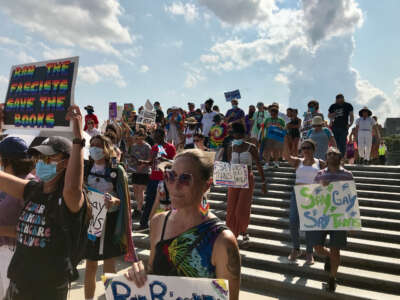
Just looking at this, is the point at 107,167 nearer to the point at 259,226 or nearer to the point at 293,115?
the point at 259,226

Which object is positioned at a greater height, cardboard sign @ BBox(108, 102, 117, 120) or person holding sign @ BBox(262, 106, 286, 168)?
cardboard sign @ BBox(108, 102, 117, 120)

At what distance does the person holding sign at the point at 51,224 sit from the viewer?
2.19 metres

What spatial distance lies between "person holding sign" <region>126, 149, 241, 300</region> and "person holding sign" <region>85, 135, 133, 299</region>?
7.42ft

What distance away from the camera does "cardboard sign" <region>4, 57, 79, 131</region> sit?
13.1 ft

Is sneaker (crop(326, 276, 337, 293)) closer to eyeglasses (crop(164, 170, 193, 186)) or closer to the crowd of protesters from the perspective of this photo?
the crowd of protesters

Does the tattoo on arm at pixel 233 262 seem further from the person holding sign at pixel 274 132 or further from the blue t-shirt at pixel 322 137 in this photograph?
the person holding sign at pixel 274 132

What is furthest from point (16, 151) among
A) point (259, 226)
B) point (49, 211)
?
point (259, 226)

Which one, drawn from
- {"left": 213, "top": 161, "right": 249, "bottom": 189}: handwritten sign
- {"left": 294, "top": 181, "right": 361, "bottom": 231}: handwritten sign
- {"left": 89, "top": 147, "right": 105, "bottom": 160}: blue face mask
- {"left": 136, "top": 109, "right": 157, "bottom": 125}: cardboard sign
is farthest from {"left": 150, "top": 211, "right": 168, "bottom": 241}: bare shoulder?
{"left": 136, "top": 109, "right": 157, "bottom": 125}: cardboard sign

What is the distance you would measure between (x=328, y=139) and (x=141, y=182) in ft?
14.4

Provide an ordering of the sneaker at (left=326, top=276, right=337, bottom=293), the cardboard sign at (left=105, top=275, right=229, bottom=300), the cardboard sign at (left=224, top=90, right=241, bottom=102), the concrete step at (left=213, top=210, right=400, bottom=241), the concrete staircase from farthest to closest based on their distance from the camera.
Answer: the cardboard sign at (left=224, top=90, right=241, bottom=102) → the concrete step at (left=213, top=210, right=400, bottom=241) → the concrete staircase → the sneaker at (left=326, top=276, right=337, bottom=293) → the cardboard sign at (left=105, top=275, right=229, bottom=300)

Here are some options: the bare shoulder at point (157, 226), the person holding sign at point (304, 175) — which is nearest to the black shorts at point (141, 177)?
the person holding sign at point (304, 175)

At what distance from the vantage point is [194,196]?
5.56 ft

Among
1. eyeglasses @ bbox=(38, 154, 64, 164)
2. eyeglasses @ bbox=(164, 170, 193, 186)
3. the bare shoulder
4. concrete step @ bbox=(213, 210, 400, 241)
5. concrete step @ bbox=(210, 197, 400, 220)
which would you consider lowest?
concrete step @ bbox=(213, 210, 400, 241)

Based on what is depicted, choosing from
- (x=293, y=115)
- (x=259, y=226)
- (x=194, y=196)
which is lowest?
(x=259, y=226)
